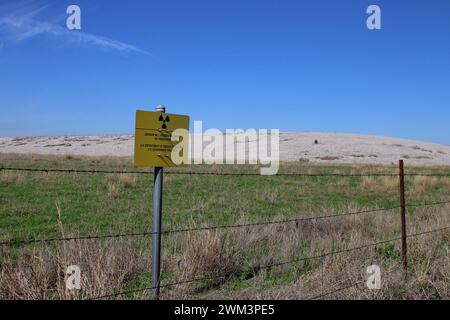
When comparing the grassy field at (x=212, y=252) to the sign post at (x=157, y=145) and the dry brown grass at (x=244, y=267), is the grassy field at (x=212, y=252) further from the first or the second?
the sign post at (x=157, y=145)


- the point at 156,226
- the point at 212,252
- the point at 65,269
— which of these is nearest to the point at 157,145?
the point at 156,226

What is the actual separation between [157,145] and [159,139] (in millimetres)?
62

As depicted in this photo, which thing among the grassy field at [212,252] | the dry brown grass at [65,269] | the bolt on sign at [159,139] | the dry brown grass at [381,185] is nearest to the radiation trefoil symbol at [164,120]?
the bolt on sign at [159,139]

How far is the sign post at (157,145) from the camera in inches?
157

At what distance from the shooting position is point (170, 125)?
4215mm

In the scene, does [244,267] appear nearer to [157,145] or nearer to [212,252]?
[212,252]

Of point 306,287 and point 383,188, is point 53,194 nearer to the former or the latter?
point 306,287

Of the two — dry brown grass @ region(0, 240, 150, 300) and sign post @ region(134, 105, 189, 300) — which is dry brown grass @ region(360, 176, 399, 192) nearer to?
dry brown grass @ region(0, 240, 150, 300)

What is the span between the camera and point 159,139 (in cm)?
413

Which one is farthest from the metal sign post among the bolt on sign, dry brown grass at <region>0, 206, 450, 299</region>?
dry brown grass at <region>0, 206, 450, 299</region>

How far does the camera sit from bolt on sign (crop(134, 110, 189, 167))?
13.1ft

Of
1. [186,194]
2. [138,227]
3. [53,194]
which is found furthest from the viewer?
[186,194]
